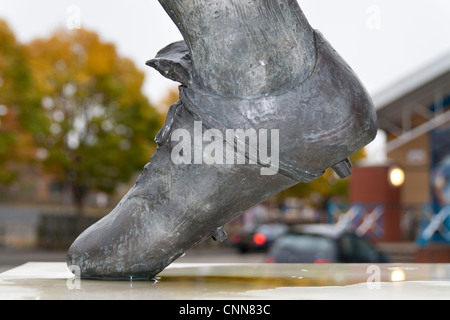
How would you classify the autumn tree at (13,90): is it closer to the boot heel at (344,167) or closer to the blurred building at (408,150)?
the blurred building at (408,150)

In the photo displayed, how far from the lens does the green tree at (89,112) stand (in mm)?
20875

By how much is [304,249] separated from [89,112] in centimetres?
1462

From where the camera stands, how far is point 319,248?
9008mm

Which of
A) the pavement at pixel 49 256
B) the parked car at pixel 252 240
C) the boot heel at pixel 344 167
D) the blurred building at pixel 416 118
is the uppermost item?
the blurred building at pixel 416 118

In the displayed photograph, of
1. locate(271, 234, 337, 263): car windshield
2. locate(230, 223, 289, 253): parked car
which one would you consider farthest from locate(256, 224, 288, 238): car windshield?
locate(271, 234, 337, 263): car windshield

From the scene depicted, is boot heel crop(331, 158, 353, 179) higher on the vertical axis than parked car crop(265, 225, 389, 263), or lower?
lower

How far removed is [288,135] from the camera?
2.16m

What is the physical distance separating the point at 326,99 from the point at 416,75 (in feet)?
63.4

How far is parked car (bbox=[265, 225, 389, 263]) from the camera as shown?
352 inches

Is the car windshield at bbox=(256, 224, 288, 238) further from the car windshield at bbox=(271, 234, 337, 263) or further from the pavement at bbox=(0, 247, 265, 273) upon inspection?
the car windshield at bbox=(271, 234, 337, 263)

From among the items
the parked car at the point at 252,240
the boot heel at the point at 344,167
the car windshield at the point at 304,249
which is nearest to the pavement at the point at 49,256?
the parked car at the point at 252,240

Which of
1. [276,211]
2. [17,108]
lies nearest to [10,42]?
[17,108]

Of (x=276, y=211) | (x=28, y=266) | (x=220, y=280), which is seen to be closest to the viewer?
(x=220, y=280)
